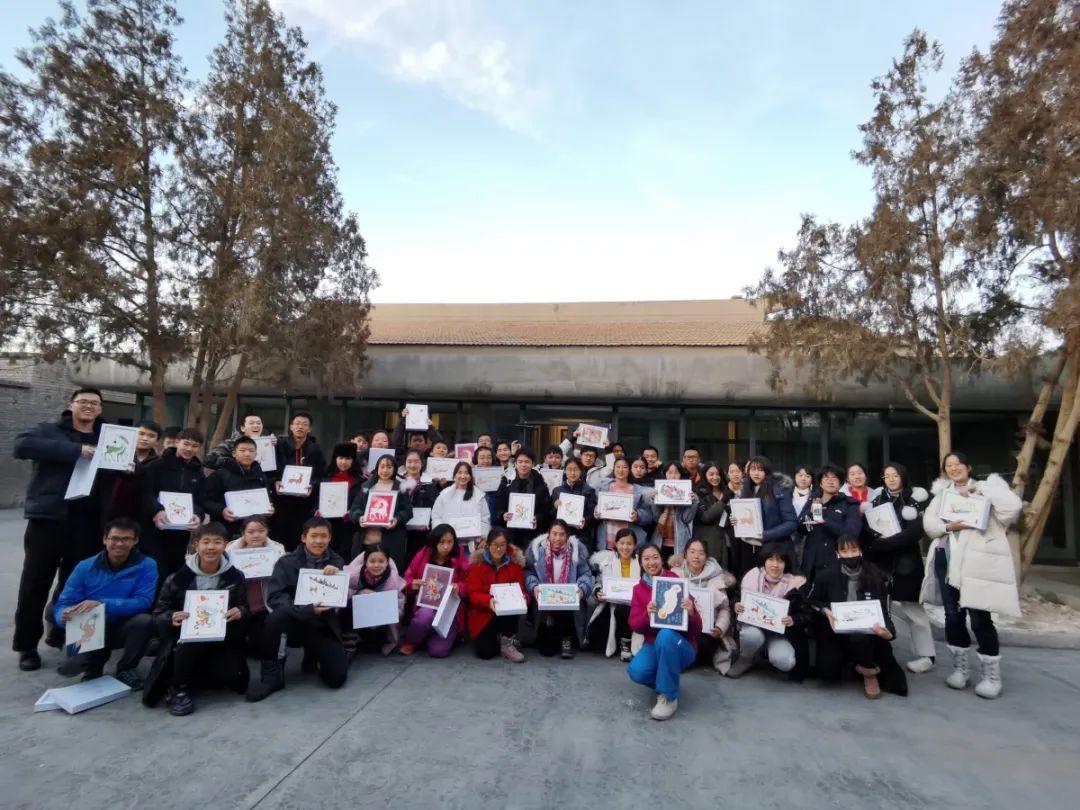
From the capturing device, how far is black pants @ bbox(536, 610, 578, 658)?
5.64 meters

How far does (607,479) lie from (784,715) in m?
3.14

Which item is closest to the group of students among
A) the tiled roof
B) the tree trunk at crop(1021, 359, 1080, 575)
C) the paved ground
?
the paved ground

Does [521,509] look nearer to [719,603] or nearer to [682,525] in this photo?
[682,525]

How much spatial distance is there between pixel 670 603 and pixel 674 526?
73.7 inches

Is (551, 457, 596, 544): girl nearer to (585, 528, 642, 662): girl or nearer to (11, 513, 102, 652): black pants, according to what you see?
(585, 528, 642, 662): girl

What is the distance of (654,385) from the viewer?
1279cm

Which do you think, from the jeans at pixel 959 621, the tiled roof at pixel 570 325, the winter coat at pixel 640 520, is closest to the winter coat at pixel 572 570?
the winter coat at pixel 640 520

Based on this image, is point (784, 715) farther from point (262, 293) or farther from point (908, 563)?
point (262, 293)

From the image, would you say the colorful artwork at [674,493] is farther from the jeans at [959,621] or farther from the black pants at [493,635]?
the jeans at [959,621]

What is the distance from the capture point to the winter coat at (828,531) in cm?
530

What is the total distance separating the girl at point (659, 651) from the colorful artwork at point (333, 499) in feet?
9.60

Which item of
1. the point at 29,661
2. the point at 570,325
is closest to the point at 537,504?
the point at 29,661

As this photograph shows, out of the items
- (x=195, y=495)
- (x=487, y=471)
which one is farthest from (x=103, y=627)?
(x=487, y=471)

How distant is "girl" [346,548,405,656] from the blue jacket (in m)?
1.45
